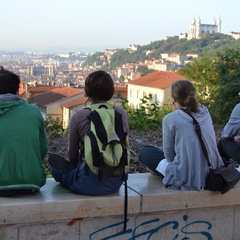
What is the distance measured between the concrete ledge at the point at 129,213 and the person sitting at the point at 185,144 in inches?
4.2

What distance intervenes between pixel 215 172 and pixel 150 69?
528 feet

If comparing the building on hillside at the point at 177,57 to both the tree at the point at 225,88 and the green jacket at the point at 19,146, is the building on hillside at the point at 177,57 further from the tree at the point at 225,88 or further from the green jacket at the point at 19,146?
the green jacket at the point at 19,146

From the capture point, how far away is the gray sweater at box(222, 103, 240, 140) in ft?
14.1

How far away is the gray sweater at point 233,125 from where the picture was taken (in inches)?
169

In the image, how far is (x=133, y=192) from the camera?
3.36m

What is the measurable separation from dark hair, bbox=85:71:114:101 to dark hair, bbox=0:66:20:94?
511mm

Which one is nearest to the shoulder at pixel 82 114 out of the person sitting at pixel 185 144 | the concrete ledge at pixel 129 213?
the concrete ledge at pixel 129 213

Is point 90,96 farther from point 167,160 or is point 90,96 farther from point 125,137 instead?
point 167,160

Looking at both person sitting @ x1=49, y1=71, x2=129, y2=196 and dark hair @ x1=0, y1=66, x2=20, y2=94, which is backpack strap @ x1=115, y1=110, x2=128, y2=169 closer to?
person sitting @ x1=49, y1=71, x2=129, y2=196

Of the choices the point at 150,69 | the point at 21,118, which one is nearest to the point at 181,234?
the point at 21,118

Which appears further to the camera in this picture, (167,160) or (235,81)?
(235,81)

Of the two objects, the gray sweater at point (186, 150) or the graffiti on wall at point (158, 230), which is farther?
the gray sweater at point (186, 150)

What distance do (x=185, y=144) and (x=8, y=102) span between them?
134 centimetres

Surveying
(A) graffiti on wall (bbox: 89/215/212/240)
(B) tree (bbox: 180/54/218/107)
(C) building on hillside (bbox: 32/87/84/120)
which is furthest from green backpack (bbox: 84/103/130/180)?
(C) building on hillside (bbox: 32/87/84/120)
